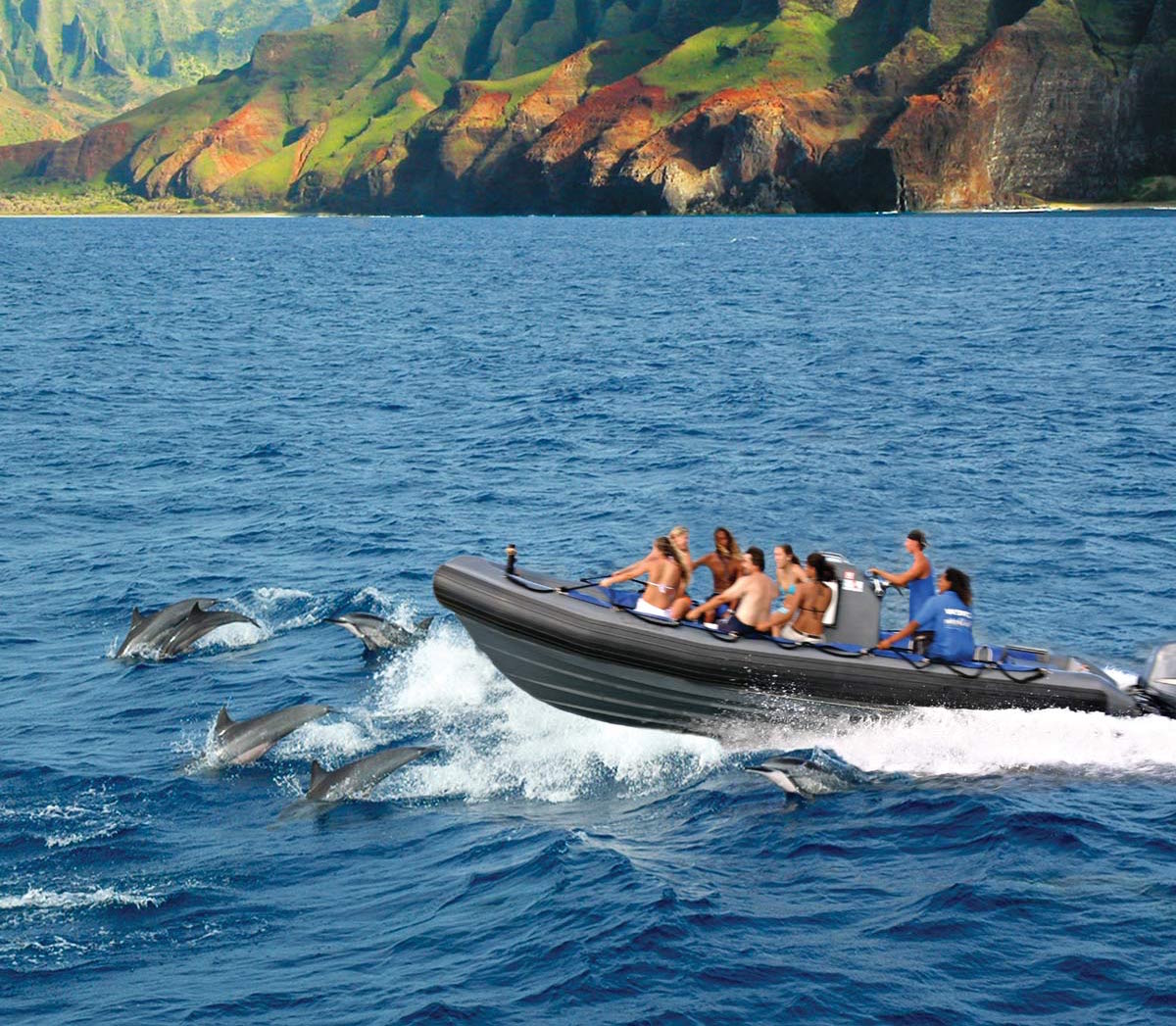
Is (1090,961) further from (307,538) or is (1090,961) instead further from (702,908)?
(307,538)

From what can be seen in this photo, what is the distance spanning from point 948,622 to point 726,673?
2.43 metres

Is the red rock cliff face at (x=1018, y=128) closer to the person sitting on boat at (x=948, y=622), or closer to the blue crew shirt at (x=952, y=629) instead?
the person sitting on boat at (x=948, y=622)

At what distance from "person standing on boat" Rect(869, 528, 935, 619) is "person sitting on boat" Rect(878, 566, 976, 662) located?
29 cm

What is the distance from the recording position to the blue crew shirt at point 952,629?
48.4ft

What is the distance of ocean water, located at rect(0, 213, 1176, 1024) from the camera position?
10.9 m

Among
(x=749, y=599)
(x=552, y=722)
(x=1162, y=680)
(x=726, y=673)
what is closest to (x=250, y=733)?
(x=552, y=722)

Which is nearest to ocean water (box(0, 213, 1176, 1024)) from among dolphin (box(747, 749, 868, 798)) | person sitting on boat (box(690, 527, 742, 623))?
dolphin (box(747, 749, 868, 798))

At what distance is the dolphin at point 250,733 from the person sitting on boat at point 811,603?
5233 mm

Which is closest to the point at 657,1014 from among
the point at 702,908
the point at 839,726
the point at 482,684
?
the point at 702,908

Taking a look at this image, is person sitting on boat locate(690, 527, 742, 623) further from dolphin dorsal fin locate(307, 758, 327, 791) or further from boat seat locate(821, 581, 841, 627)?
dolphin dorsal fin locate(307, 758, 327, 791)

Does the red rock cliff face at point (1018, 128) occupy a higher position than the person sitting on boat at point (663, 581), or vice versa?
the red rock cliff face at point (1018, 128)

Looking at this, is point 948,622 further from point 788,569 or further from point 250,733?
point 250,733

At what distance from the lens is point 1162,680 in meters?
14.6

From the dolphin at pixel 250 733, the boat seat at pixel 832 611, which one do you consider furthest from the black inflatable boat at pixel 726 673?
the dolphin at pixel 250 733
